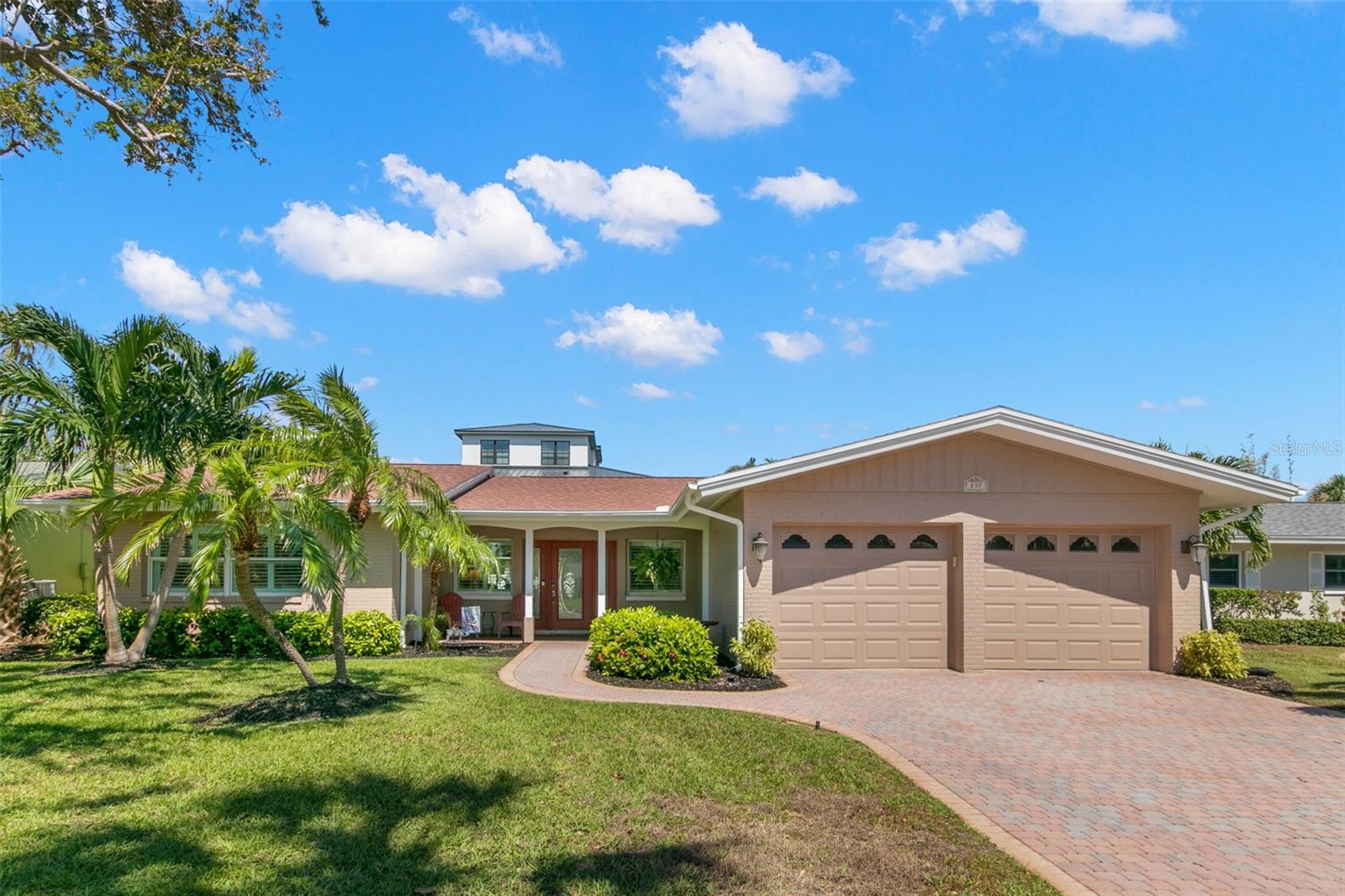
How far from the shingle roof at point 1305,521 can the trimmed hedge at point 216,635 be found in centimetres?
2148

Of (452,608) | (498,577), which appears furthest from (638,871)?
(498,577)

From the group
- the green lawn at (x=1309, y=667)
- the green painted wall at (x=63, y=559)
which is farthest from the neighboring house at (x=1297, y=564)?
the green painted wall at (x=63, y=559)

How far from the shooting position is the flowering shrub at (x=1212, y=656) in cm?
1202

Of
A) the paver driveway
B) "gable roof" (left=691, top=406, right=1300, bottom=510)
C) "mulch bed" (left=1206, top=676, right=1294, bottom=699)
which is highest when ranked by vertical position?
"gable roof" (left=691, top=406, right=1300, bottom=510)

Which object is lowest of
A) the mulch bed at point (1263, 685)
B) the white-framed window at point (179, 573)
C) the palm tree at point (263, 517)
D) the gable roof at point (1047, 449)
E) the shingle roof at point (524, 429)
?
the mulch bed at point (1263, 685)

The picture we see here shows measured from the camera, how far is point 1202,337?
15844 millimetres

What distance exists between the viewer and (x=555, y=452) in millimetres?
35188

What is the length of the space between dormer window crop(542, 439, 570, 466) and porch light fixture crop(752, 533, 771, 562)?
23.6 m

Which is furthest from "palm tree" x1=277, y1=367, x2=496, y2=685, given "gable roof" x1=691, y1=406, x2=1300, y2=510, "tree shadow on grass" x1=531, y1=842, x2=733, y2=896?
"tree shadow on grass" x1=531, y1=842, x2=733, y2=896

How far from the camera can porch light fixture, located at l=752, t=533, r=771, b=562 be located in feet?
39.8

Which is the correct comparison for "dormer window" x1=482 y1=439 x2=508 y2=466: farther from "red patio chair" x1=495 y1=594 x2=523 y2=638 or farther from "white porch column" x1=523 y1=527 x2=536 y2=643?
"white porch column" x1=523 y1=527 x2=536 y2=643

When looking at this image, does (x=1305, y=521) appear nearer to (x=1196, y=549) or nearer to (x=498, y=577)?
(x=1196, y=549)

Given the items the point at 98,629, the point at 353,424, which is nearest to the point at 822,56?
the point at 353,424

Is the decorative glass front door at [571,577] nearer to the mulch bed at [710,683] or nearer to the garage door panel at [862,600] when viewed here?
the mulch bed at [710,683]
